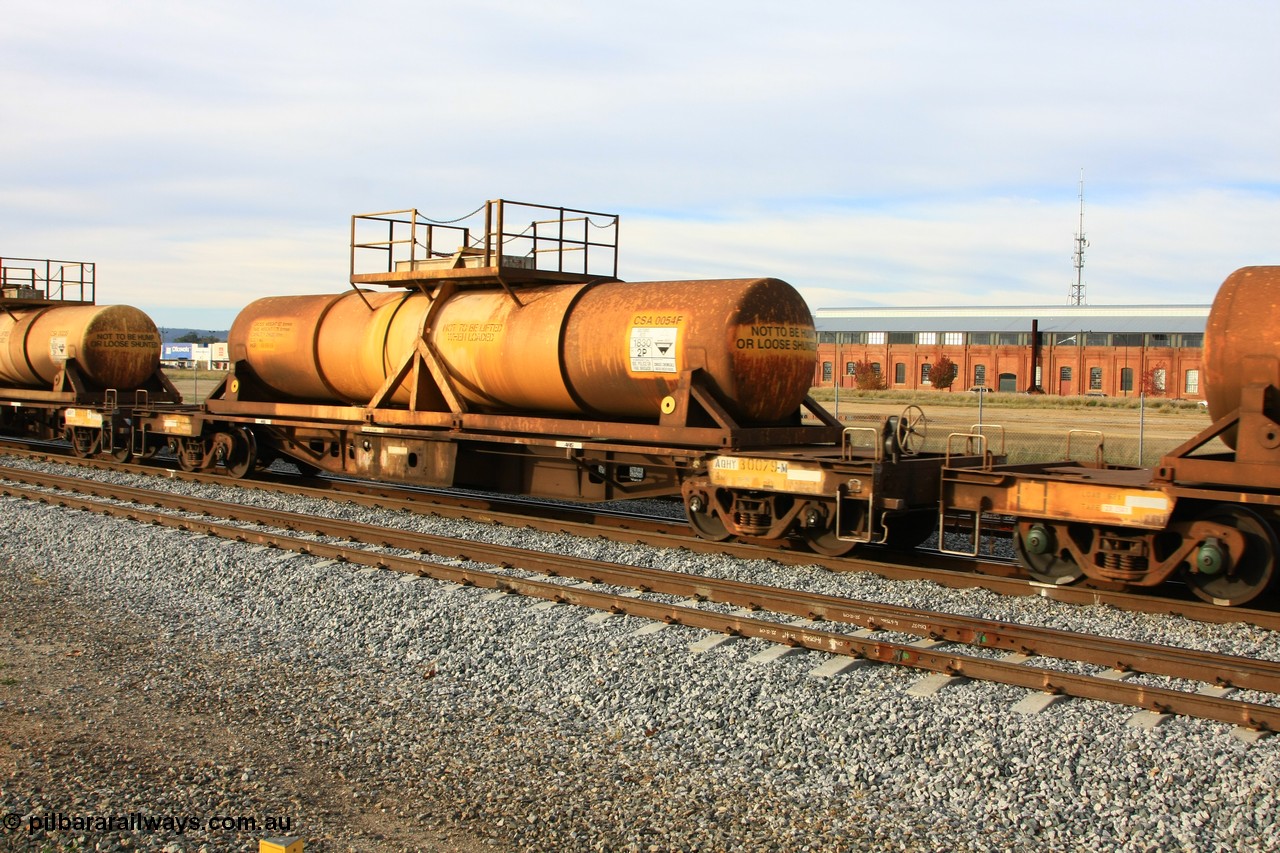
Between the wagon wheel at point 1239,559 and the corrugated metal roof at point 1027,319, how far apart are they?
6971 centimetres

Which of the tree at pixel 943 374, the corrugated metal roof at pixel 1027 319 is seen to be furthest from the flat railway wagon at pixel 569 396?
the corrugated metal roof at pixel 1027 319

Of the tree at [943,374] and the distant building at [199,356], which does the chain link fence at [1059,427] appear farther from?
the distant building at [199,356]

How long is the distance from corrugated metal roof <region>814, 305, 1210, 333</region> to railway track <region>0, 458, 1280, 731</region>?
71.0m

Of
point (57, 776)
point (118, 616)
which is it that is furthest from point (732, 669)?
point (118, 616)

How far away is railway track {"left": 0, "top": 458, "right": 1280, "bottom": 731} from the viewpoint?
6992mm

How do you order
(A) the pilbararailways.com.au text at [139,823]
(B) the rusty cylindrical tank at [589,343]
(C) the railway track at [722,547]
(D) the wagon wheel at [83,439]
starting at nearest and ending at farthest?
(A) the pilbararailways.com.au text at [139,823] < (C) the railway track at [722,547] < (B) the rusty cylindrical tank at [589,343] < (D) the wagon wheel at [83,439]

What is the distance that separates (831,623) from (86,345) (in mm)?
19064

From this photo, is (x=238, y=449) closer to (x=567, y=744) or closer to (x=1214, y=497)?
(x=567, y=744)

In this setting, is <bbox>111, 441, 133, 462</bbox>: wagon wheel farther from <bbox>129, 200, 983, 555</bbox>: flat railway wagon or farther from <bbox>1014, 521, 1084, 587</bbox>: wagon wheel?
<bbox>1014, 521, 1084, 587</bbox>: wagon wheel

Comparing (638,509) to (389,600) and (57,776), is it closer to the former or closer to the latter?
(389,600)

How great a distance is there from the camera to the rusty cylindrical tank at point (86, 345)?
22.5m

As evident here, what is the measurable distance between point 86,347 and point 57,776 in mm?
18719

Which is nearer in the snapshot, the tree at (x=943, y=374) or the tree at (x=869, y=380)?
the tree at (x=869, y=380)

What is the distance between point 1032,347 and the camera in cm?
7406
